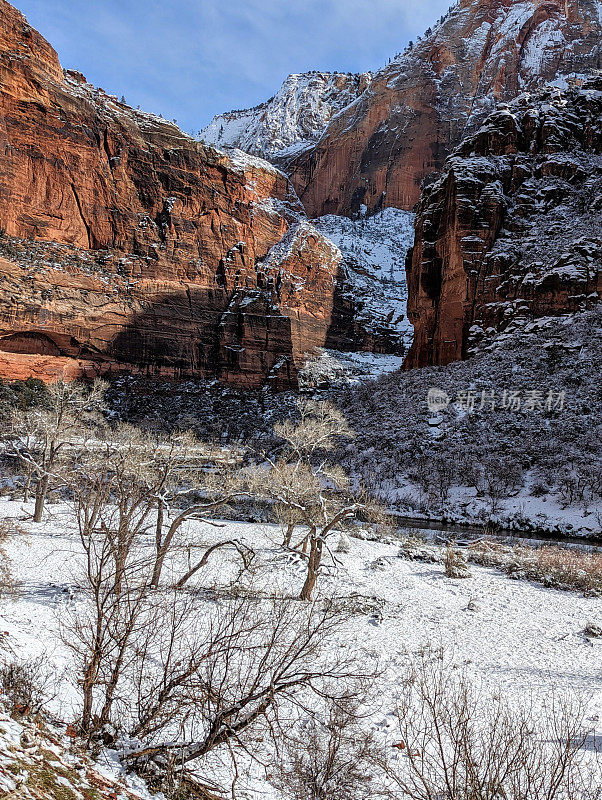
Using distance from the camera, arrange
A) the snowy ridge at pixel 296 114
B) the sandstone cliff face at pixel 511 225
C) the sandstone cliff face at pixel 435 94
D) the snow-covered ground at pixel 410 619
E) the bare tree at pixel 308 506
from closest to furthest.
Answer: the snow-covered ground at pixel 410 619 < the bare tree at pixel 308 506 < the sandstone cliff face at pixel 511 225 < the sandstone cliff face at pixel 435 94 < the snowy ridge at pixel 296 114

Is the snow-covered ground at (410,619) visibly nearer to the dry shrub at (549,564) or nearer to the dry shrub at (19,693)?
the dry shrub at (19,693)

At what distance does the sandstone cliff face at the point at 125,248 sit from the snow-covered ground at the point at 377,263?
1712 centimetres

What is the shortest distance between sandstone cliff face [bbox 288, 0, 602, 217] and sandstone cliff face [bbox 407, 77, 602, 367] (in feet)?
203

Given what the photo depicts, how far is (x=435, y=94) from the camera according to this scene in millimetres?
124000

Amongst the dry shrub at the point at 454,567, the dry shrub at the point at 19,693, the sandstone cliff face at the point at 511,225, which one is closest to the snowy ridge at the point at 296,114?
the sandstone cliff face at the point at 511,225

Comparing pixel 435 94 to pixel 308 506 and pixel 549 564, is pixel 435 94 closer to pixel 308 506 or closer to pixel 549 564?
pixel 549 564

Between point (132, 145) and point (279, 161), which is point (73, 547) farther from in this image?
point (279, 161)

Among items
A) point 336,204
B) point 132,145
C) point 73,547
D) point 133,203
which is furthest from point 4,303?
point 336,204

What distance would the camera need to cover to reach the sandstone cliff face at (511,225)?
169ft

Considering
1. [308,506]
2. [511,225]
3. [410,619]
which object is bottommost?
[410,619]

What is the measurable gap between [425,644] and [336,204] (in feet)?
430

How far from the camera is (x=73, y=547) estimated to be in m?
17.5

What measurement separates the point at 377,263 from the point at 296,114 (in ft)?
237

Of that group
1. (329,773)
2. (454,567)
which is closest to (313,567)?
(329,773)
